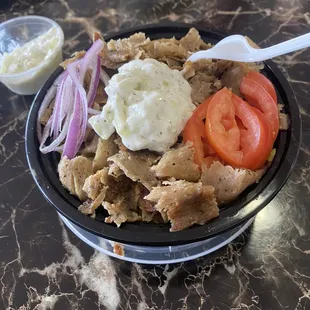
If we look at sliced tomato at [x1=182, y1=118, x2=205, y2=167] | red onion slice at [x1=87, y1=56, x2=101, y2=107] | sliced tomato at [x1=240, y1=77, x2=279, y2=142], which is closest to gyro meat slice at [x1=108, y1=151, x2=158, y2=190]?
sliced tomato at [x1=182, y1=118, x2=205, y2=167]

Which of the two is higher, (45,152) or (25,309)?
(45,152)

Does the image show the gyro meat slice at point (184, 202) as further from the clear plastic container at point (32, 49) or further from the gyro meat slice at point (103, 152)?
the clear plastic container at point (32, 49)

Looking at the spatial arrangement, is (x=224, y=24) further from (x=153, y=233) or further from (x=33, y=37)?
(x=153, y=233)

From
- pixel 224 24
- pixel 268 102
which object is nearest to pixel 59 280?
pixel 268 102

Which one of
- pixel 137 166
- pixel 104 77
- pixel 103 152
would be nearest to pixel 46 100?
pixel 104 77

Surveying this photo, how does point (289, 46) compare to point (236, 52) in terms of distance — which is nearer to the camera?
point (289, 46)

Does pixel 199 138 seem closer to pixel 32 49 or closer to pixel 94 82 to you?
pixel 94 82
